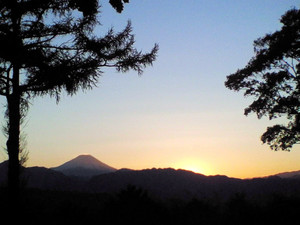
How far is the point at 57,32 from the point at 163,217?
708cm

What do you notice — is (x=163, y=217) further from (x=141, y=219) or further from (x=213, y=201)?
(x=213, y=201)

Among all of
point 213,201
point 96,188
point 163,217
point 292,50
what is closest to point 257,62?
point 292,50

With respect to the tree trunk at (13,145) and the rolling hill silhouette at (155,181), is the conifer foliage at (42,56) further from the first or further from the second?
the rolling hill silhouette at (155,181)

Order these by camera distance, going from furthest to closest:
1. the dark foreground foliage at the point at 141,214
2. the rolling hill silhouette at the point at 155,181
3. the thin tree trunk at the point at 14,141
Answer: the rolling hill silhouette at the point at 155,181 → the thin tree trunk at the point at 14,141 → the dark foreground foliage at the point at 141,214

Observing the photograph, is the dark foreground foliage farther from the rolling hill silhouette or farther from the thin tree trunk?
the rolling hill silhouette

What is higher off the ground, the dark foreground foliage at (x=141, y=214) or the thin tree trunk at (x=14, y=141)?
the thin tree trunk at (x=14, y=141)

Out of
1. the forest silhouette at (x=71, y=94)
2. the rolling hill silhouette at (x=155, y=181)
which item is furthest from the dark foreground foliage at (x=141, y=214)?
the rolling hill silhouette at (x=155, y=181)

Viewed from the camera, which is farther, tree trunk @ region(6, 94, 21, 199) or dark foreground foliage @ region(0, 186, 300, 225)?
tree trunk @ region(6, 94, 21, 199)

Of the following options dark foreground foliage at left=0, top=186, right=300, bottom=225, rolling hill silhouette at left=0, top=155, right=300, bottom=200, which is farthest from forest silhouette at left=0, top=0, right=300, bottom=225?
rolling hill silhouette at left=0, top=155, right=300, bottom=200

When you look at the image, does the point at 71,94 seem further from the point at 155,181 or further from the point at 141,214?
the point at 155,181

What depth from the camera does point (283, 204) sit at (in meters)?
7.97

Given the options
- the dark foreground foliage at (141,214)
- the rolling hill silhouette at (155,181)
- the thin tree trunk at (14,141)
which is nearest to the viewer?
the dark foreground foliage at (141,214)

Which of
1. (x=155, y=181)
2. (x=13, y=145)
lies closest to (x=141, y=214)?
(x=13, y=145)

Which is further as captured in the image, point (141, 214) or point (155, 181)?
point (155, 181)
